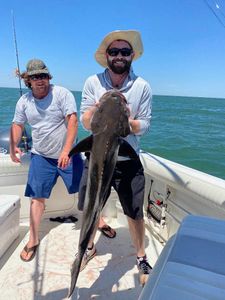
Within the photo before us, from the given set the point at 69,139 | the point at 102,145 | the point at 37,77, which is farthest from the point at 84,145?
the point at 37,77

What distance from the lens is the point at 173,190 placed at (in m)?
3.36

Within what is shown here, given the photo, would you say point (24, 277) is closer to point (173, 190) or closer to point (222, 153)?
point (173, 190)

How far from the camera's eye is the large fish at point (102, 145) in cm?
186

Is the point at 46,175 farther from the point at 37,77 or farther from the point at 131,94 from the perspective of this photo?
the point at 131,94

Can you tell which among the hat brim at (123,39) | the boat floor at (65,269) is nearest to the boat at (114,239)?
the boat floor at (65,269)

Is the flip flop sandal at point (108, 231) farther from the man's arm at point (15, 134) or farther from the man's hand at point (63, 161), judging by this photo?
the man's arm at point (15, 134)

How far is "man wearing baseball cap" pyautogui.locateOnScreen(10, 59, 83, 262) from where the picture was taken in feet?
10.1

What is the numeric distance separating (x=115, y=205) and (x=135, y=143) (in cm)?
169

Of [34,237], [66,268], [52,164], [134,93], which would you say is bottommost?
[66,268]

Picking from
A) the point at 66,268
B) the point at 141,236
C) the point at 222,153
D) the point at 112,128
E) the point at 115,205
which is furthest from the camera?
the point at 222,153

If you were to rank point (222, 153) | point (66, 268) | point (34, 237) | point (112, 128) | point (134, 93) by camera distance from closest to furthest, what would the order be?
point (112, 128) → point (134, 93) → point (66, 268) → point (34, 237) → point (222, 153)

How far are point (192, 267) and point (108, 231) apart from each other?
2.46 meters

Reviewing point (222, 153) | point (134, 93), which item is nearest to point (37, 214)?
point (134, 93)

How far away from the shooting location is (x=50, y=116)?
3.12 m
